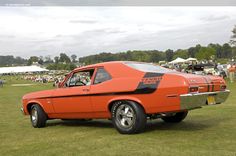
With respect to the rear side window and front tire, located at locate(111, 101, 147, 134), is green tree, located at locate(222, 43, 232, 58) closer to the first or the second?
the rear side window

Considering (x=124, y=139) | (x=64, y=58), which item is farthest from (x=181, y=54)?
(x=124, y=139)

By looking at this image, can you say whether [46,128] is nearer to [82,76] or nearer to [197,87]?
[82,76]

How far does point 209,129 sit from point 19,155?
376cm

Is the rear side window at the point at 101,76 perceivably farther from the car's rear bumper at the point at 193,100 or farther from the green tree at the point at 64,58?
the green tree at the point at 64,58

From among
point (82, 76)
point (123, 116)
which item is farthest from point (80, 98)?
Answer: point (123, 116)

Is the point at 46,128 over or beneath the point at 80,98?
beneath

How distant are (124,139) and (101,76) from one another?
1.69 metres

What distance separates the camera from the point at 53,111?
928 cm

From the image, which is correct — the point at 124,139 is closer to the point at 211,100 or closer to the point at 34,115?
the point at 211,100

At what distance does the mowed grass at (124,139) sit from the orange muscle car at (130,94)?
0.37m

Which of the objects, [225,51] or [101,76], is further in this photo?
[225,51]

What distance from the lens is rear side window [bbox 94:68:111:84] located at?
26.6 ft

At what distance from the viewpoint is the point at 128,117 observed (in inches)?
299

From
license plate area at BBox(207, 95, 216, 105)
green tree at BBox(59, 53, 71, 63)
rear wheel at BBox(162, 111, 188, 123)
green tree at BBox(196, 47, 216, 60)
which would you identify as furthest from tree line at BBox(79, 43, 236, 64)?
license plate area at BBox(207, 95, 216, 105)
